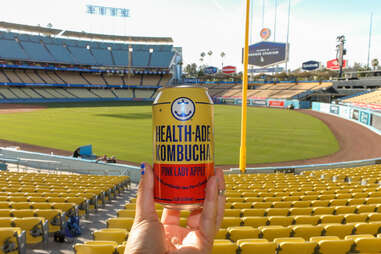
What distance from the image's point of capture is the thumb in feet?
6.59

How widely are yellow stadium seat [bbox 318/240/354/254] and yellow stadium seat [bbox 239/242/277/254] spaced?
780 millimetres

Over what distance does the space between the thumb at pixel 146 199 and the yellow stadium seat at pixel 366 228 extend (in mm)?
4768

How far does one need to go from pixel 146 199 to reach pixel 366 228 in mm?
4969

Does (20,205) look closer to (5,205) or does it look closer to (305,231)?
(5,205)

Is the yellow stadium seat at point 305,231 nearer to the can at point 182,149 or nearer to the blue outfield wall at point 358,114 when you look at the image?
the can at point 182,149

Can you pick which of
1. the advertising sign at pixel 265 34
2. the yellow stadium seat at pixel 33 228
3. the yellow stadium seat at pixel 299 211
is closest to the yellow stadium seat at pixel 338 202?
the yellow stadium seat at pixel 299 211

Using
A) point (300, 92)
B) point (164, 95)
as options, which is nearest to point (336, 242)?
point (164, 95)

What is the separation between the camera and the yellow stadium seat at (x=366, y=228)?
5.01 meters

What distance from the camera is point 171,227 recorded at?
2.33 meters

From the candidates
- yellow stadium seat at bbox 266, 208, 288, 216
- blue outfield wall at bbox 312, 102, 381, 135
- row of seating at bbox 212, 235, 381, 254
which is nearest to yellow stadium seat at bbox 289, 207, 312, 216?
yellow stadium seat at bbox 266, 208, 288, 216

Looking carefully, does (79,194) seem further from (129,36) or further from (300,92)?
(129,36)

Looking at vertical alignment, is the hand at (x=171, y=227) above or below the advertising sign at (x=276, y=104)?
above

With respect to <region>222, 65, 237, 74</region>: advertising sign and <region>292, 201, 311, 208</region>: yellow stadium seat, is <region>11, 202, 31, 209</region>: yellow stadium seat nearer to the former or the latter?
<region>292, 201, 311, 208</region>: yellow stadium seat

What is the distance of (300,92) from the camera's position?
2685 inches
